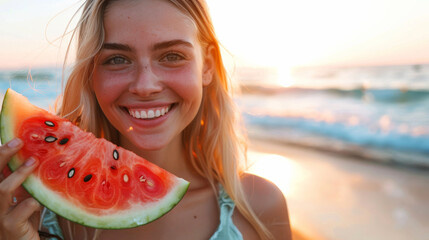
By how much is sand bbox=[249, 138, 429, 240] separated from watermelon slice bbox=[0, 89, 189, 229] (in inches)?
135

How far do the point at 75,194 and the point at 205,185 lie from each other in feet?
4.06

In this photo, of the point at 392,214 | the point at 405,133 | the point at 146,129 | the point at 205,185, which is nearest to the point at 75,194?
the point at 146,129

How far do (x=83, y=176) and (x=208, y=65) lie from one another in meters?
1.34

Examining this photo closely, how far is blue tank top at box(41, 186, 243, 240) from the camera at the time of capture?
2.45m

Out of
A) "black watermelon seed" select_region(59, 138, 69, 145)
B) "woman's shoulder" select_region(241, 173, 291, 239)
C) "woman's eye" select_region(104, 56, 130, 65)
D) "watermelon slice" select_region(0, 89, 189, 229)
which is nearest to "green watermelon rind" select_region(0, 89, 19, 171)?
"watermelon slice" select_region(0, 89, 189, 229)

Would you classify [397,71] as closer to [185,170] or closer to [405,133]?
[405,133]

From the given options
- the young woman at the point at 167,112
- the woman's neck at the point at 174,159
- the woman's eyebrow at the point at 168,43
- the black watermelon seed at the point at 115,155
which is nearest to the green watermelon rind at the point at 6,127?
the young woman at the point at 167,112

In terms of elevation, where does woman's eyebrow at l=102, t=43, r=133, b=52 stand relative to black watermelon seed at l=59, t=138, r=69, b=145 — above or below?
above

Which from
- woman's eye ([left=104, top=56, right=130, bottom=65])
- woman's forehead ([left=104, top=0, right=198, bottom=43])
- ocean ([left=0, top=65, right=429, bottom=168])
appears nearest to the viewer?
woman's forehead ([left=104, top=0, right=198, bottom=43])

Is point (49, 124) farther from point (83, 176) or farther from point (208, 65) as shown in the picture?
point (208, 65)

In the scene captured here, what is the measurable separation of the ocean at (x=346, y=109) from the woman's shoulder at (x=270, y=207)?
1.75 metres

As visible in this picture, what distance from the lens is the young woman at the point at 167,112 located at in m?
2.24

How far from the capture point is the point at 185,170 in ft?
9.78

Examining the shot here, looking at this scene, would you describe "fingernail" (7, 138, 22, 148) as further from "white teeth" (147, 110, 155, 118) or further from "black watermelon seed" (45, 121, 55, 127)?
"white teeth" (147, 110, 155, 118)
